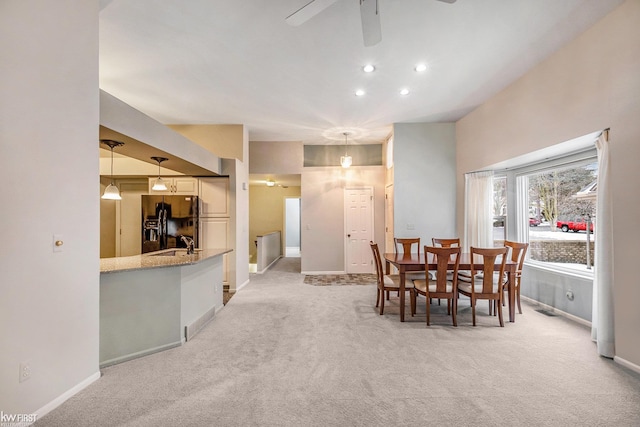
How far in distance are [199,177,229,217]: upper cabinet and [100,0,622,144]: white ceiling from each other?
4.04 feet

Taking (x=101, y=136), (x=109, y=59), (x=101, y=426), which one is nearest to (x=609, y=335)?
(x=101, y=426)

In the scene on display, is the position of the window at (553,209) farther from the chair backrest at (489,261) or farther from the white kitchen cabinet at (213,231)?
the white kitchen cabinet at (213,231)

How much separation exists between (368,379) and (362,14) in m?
2.76

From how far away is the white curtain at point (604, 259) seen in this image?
261 cm

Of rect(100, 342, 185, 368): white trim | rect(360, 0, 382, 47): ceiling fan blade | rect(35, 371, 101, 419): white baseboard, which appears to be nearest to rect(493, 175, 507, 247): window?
rect(360, 0, 382, 47): ceiling fan blade

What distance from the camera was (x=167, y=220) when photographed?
4.96m

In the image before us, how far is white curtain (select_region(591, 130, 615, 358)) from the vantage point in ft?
8.55

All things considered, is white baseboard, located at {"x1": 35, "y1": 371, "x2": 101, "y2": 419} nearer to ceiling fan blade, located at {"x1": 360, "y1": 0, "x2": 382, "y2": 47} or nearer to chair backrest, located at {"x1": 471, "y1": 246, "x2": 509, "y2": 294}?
ceiling fan blade, located at {"x1": 360, "y1": 0, "x2": 382, "y2": 47}

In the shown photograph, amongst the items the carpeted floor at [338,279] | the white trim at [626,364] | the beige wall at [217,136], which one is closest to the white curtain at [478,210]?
the carpeted floor at [338,279]

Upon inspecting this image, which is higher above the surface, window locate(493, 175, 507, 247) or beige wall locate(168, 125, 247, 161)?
beige wall locate(168, 125, 247, 161)

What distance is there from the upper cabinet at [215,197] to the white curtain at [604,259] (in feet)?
16.6

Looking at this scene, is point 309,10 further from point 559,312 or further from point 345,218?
point 345,218

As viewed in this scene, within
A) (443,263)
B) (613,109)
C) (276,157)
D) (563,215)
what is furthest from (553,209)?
(276,157)

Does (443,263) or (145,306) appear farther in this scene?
(443,263)
